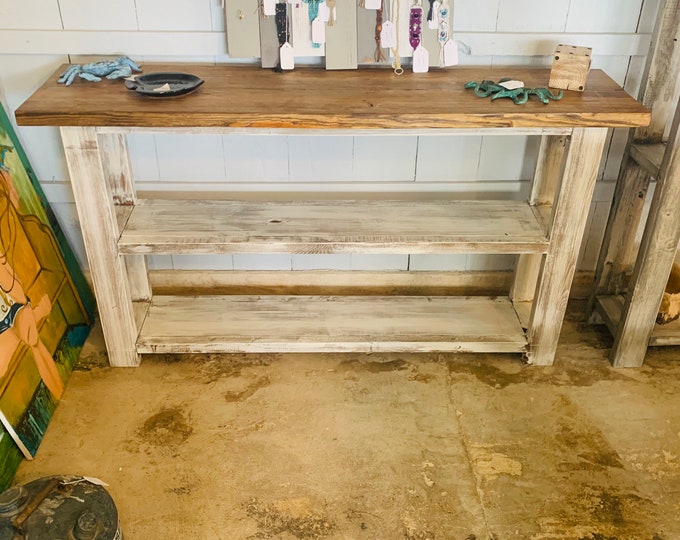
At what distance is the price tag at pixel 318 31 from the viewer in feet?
6.89

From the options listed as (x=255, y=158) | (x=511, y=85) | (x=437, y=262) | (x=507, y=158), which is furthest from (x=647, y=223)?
(x=255, y=158)

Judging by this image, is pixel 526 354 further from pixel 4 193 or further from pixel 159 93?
A: pixel 4 193

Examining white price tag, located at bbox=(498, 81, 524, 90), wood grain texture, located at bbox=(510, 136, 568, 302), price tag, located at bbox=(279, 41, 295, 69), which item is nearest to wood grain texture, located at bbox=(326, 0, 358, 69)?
price tag, located at bbox=(279, 41, 295, 69)

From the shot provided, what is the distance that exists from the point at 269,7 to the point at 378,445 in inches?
56.5

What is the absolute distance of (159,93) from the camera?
190 centimetres

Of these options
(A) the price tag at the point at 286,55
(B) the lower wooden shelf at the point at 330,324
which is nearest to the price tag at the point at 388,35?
(A) the price tag at the point at 286,55

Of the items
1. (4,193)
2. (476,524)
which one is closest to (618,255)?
(476,524)

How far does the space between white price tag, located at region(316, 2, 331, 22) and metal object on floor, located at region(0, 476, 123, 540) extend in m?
1.56

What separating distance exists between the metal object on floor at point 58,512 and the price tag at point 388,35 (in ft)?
5.22

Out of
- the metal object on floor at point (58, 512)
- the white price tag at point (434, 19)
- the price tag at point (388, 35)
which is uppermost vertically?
the white price tag at point (434, 19)

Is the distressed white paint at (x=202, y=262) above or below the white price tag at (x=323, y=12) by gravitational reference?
below

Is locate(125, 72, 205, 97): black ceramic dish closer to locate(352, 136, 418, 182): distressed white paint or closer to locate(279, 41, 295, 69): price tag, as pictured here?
locate(279, 41, 295, 69): price tag

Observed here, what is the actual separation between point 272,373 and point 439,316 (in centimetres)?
66

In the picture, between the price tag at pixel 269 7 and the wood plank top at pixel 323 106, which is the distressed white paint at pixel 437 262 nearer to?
the wood plank top at pixel 323 106
